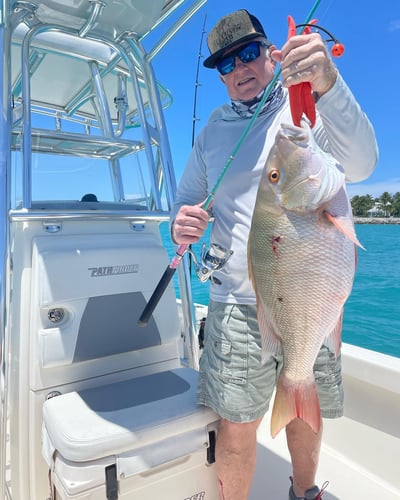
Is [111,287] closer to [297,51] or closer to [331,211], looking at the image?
[331,211]

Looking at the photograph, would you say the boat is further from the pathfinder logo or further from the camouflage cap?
the camouflage cap

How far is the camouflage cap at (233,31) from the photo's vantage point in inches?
58.5

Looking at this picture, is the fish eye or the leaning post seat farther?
the leaning post seat

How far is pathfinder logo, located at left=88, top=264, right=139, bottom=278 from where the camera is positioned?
1.74 meters

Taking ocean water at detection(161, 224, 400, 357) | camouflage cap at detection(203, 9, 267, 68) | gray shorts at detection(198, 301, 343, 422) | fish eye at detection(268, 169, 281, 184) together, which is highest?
camouflage cap at detection(203, 9, 267, 68)

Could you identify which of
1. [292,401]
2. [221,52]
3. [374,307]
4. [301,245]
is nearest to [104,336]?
[292,401]

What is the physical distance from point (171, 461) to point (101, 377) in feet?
1.61

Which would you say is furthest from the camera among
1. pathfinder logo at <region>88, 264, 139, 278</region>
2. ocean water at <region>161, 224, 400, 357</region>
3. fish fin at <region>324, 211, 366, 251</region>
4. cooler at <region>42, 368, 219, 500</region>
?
ocean water at <region>161, 224, 400, 357</region>

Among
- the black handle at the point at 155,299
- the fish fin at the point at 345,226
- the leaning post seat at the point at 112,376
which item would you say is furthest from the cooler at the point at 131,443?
the fish fin at the point at 345,226

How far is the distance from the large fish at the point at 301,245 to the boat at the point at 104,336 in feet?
1.89

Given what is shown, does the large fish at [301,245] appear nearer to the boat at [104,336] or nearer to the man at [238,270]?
the man at [238,270]

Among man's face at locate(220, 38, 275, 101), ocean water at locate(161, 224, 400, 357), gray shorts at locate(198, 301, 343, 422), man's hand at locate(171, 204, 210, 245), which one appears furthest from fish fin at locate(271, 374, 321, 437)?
ocean water at locate(161, 224, 400, 357)

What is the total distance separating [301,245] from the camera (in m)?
1.05

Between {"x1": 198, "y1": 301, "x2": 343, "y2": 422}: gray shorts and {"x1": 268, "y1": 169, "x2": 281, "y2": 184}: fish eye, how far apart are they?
0.57 m
